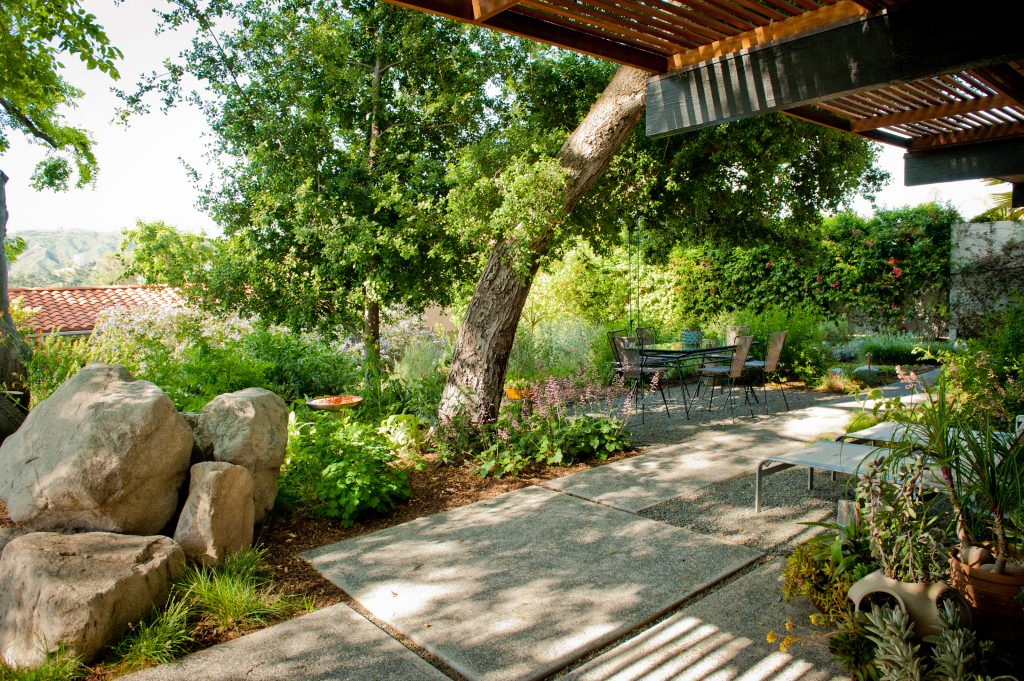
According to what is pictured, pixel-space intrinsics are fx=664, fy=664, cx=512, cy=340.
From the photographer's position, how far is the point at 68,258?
47.0 meters

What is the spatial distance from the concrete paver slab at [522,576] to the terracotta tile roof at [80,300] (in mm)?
14586

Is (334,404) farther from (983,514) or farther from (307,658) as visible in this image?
(983,514)

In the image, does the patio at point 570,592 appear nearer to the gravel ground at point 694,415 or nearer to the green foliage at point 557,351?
the gravel ground at point 694,415

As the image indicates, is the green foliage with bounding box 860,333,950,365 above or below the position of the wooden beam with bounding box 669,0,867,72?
below

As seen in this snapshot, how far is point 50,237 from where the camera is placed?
50.5 metres

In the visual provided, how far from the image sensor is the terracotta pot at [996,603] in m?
2.29

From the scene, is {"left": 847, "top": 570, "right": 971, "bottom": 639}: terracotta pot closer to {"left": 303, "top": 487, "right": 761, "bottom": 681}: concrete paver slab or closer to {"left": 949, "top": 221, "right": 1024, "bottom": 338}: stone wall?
{"left": 303, "top": 487, "right": 761, "bottom": 681}: concrete paver slab

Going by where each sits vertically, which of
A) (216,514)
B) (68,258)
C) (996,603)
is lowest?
(996,603)

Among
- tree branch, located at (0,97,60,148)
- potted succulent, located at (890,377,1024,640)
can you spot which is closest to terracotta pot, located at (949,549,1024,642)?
potted succulent, located at (890,377,1024,640)

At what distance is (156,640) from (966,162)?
598cm

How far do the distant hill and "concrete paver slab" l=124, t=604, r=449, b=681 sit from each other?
38.9 meters

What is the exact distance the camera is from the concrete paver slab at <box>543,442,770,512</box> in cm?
470

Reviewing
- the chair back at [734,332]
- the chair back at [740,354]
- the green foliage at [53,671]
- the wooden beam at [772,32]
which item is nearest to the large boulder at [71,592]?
the green foliage at [53,671]

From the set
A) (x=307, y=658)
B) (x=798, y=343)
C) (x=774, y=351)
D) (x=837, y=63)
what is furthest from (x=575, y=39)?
(x=798, y=343)
